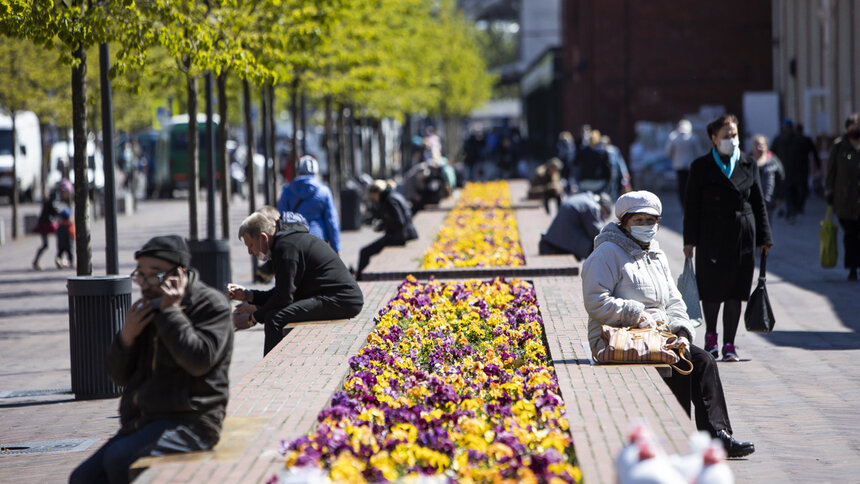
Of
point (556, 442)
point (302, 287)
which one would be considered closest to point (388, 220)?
point (302, 287)

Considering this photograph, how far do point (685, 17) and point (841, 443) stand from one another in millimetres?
34645

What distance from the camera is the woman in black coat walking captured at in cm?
932

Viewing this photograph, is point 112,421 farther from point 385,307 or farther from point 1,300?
point 1,300

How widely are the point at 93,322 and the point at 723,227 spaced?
14.4 feet

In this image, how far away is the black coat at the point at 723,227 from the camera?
9328 mm

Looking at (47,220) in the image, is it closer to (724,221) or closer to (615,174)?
(615,174)

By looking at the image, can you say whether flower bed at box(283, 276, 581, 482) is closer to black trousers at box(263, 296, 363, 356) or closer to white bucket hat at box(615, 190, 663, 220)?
black trousers at box(263, 296, 363, 356)

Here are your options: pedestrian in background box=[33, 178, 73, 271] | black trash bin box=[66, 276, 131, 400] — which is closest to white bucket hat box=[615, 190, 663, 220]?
black trash bin box=[66, 276, 131, 400]

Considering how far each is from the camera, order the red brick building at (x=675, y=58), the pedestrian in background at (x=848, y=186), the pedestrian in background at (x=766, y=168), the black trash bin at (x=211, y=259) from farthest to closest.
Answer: the red brick building at (x=675, y=58)
the pedestrian in background at (x=766, y=168)
the pedestrian in background at (x=848, y=186)
the black trash bin at (x=211, y=259)

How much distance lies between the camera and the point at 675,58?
40.6 metres

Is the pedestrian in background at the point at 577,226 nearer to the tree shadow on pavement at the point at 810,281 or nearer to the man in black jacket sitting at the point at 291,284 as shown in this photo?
the tree shadow on pavement at the point at 810,281

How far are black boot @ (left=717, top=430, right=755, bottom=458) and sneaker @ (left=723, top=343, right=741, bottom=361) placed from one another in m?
2.93

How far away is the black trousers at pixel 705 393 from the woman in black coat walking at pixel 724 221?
2.45 meters

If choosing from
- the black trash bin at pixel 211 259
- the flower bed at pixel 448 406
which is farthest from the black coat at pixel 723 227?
the black trash bin at pixel 211 259
